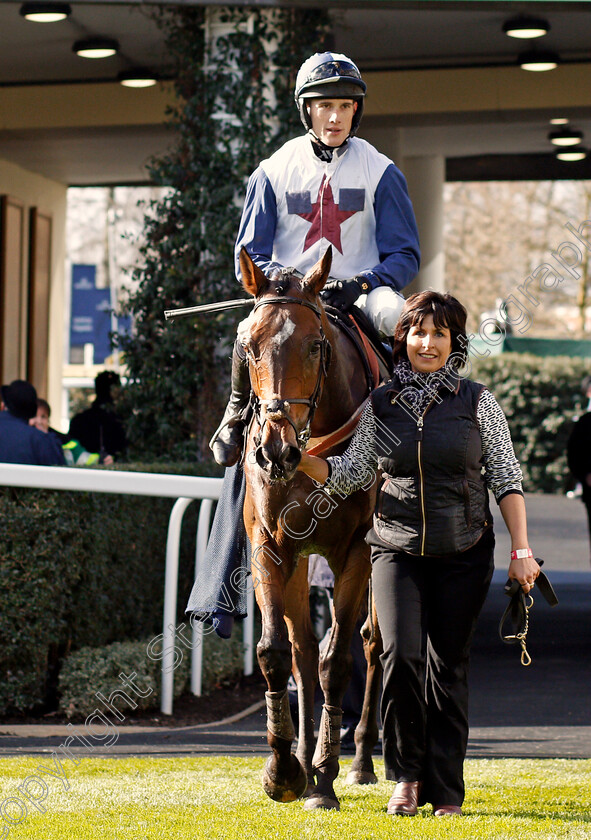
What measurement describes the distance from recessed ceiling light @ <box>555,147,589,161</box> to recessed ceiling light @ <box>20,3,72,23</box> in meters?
7.40

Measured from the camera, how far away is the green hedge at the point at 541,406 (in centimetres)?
2078

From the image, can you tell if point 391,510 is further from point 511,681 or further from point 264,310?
point 511,681

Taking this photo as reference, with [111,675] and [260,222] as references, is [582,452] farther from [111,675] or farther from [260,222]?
[260,222]

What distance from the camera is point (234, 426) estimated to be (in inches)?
179

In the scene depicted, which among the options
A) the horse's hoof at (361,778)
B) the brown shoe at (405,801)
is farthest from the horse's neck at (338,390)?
the horse's hoof at (361,778)

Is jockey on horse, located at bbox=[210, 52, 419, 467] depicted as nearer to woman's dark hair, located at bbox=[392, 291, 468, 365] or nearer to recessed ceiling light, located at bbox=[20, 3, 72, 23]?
woman's dark hair, located at bbox=[392, 291, 468, 365]

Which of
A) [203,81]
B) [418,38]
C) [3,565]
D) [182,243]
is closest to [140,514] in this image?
[3,565]

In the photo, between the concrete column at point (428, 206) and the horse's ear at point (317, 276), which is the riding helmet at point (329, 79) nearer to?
the horse's ear at point (317, 276)

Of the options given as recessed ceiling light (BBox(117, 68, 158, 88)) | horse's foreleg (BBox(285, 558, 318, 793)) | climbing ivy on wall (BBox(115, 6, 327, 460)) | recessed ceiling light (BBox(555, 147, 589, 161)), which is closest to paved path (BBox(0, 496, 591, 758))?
horse's foreleg (BBox(285, 558, 318, 793))

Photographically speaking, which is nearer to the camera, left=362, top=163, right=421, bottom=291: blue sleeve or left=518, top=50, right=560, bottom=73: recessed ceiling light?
left=362, top=163, right=421, bottom=291: blue sleeve

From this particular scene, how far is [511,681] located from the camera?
8258 mm

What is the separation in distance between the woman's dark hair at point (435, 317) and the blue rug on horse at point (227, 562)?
78 cm

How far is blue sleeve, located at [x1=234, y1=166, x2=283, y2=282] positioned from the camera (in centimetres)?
482

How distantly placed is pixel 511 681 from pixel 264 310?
4998 mm
